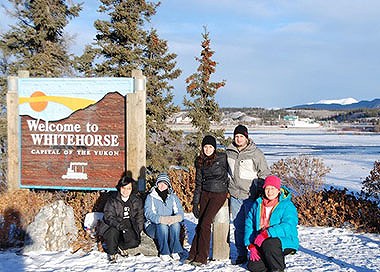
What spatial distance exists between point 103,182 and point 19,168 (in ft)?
5.34

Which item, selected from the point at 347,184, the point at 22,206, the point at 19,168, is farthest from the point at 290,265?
the point at 347,184

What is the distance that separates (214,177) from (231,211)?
0.56m

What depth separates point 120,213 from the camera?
260 inches

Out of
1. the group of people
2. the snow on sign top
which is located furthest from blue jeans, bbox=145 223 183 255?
the snow on sign top

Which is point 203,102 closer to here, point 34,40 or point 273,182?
point 34,40

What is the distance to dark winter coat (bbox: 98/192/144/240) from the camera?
21.4ft

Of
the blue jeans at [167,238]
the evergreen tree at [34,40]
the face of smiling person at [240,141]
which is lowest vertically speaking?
the blue jeans at [167,238]

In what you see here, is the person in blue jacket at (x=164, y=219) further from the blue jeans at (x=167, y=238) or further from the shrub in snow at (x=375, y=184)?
the shrub in snow at (x=375, y=184)

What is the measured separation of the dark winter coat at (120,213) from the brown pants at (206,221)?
937 millimetres

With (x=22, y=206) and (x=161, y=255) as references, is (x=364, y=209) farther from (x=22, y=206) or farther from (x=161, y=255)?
(x=22, y=206)

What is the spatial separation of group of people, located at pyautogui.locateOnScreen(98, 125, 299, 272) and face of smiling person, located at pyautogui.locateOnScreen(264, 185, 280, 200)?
0.04ft

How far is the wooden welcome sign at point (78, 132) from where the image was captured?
7684mm

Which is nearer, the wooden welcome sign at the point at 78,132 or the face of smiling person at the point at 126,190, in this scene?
the face of smiling person at the point at 126,190

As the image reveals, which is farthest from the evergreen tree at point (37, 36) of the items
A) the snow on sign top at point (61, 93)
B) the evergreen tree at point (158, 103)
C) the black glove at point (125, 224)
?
the black glove at point (125, 224)
